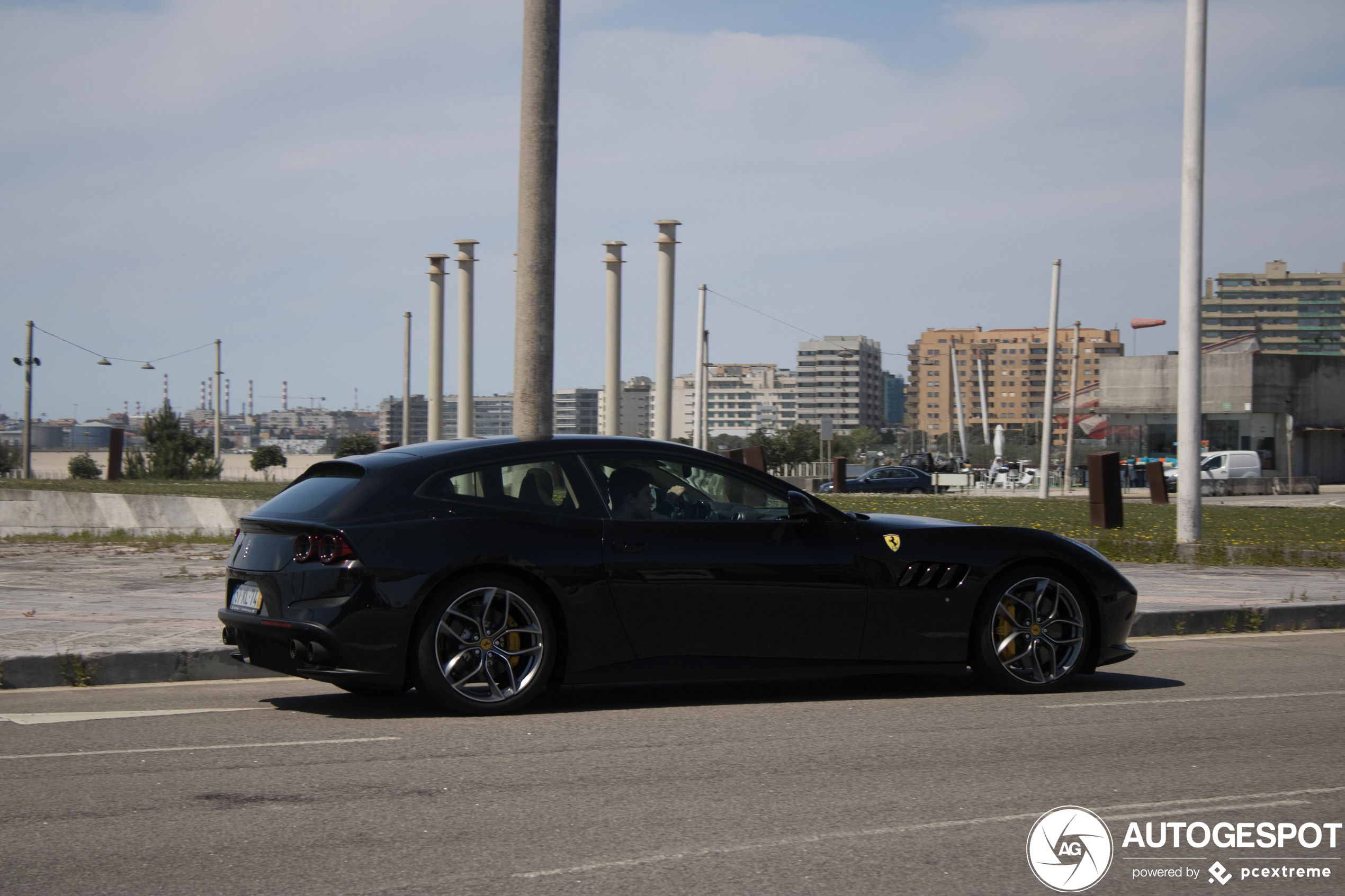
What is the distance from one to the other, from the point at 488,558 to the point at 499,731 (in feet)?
2.76

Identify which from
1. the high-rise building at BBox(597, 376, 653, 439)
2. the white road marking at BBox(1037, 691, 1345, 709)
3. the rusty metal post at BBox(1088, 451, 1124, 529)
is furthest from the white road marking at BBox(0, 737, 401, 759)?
the high-rise building at BBox(597, 376, 653, 439)

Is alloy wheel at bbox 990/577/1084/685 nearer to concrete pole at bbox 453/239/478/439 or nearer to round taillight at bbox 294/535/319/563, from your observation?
round taillight at bbox 294/535/319/563

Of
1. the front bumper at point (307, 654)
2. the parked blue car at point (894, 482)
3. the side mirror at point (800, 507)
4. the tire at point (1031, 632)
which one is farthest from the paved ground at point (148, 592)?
the parked blue car at point (894, 482)

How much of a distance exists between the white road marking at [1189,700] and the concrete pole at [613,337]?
76.8 feet

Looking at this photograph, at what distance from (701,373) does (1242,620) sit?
125 ft

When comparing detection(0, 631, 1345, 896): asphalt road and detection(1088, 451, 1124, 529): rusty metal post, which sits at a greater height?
detection(1088, 451, 1124, 529): rusty metal post

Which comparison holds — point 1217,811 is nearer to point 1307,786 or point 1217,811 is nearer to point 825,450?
point 1307,786

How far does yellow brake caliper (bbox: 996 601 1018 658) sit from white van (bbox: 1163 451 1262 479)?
45.1 m

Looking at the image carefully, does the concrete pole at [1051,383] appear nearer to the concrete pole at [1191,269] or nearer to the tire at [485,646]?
the concrete pole at [1191,269]

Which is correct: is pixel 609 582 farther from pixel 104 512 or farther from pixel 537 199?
pixel 104 512

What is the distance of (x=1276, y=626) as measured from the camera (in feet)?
34.3

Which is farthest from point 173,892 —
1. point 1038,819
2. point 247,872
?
point 1038,819

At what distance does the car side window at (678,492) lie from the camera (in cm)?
645

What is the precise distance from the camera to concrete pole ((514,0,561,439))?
33.5 ft
